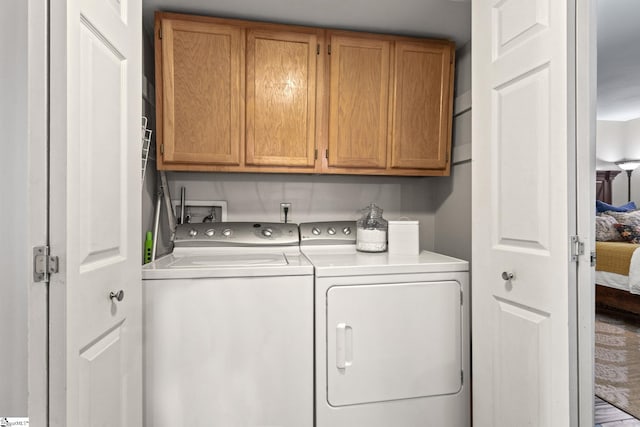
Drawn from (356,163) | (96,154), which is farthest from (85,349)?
(356,163)

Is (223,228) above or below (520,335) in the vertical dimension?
above

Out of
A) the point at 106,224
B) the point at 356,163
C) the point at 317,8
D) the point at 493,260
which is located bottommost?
the point at 493,260

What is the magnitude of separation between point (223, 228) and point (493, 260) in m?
1.47

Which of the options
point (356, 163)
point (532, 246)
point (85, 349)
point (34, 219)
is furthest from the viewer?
point (356, 163)

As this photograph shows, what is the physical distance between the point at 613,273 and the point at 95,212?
1591mm

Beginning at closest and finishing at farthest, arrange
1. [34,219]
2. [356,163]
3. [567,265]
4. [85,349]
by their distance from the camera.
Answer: [34,219] → [85,349] → [567,265] → [356,163]

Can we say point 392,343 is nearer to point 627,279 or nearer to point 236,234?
point 627,279

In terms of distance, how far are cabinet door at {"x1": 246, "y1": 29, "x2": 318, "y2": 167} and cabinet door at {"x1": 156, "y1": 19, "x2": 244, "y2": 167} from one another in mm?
78

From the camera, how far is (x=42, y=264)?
0.84 meters

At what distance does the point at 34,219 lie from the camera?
841 mm

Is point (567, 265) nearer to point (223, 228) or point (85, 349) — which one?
point (85, 349)

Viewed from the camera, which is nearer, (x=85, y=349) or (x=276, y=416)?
(x=85, y=349)

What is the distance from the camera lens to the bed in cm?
106

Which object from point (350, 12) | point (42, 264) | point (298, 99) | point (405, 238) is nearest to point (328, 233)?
point (405, 238)
